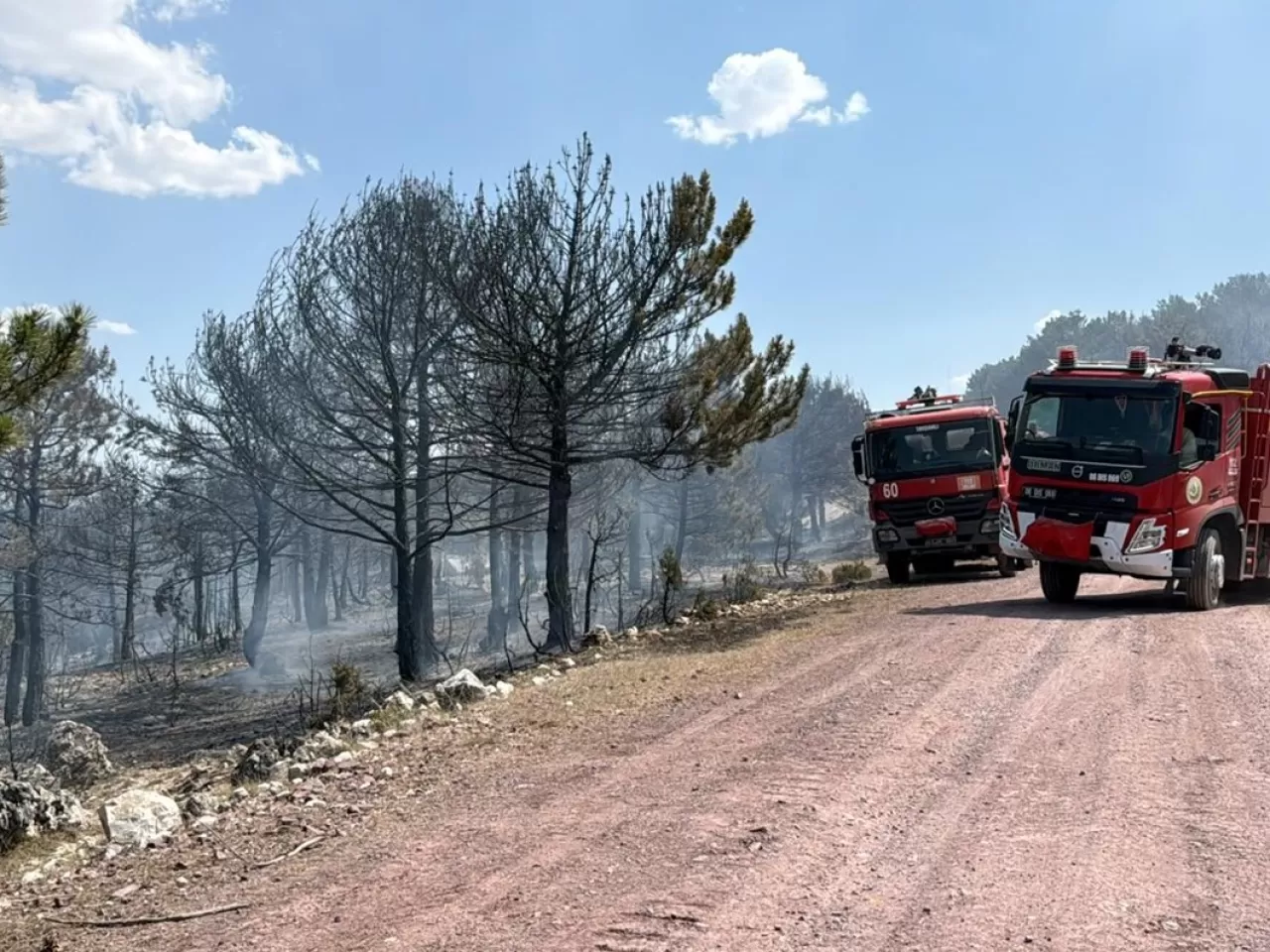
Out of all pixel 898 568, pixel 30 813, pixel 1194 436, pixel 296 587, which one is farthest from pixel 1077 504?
pixel 296 587

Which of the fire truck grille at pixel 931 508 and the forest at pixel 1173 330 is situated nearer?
the fire truck grille at pixel 931 508

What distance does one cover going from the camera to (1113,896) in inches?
160

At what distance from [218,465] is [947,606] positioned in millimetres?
17999

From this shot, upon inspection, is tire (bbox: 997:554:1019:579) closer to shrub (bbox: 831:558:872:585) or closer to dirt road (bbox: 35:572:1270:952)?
shrub (bbox: 831:558:872:585)

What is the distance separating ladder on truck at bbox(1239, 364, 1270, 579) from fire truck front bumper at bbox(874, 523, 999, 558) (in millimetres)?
4026

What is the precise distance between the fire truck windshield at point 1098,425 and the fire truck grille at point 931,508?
3.62m

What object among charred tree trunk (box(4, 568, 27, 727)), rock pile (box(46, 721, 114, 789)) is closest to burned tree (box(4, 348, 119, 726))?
charred tree trunk (box(4, 568, 27, 727))

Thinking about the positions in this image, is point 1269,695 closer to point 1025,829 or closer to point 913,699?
point 913,699

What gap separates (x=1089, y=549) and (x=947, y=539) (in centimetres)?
461

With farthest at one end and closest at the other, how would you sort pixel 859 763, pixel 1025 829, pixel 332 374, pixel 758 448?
pixel 758 448, pixel 332 374, pixel 859 763, pixel 1025 829

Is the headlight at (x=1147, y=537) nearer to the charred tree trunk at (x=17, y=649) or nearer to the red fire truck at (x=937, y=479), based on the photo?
the red fire truck at (x=937, y=479)

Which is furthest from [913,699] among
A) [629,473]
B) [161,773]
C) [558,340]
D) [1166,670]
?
[629,473]

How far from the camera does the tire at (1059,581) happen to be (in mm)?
12758

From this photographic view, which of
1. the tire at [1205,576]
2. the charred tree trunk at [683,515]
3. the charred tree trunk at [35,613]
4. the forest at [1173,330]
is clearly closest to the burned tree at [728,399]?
the tire at [1205,576]
